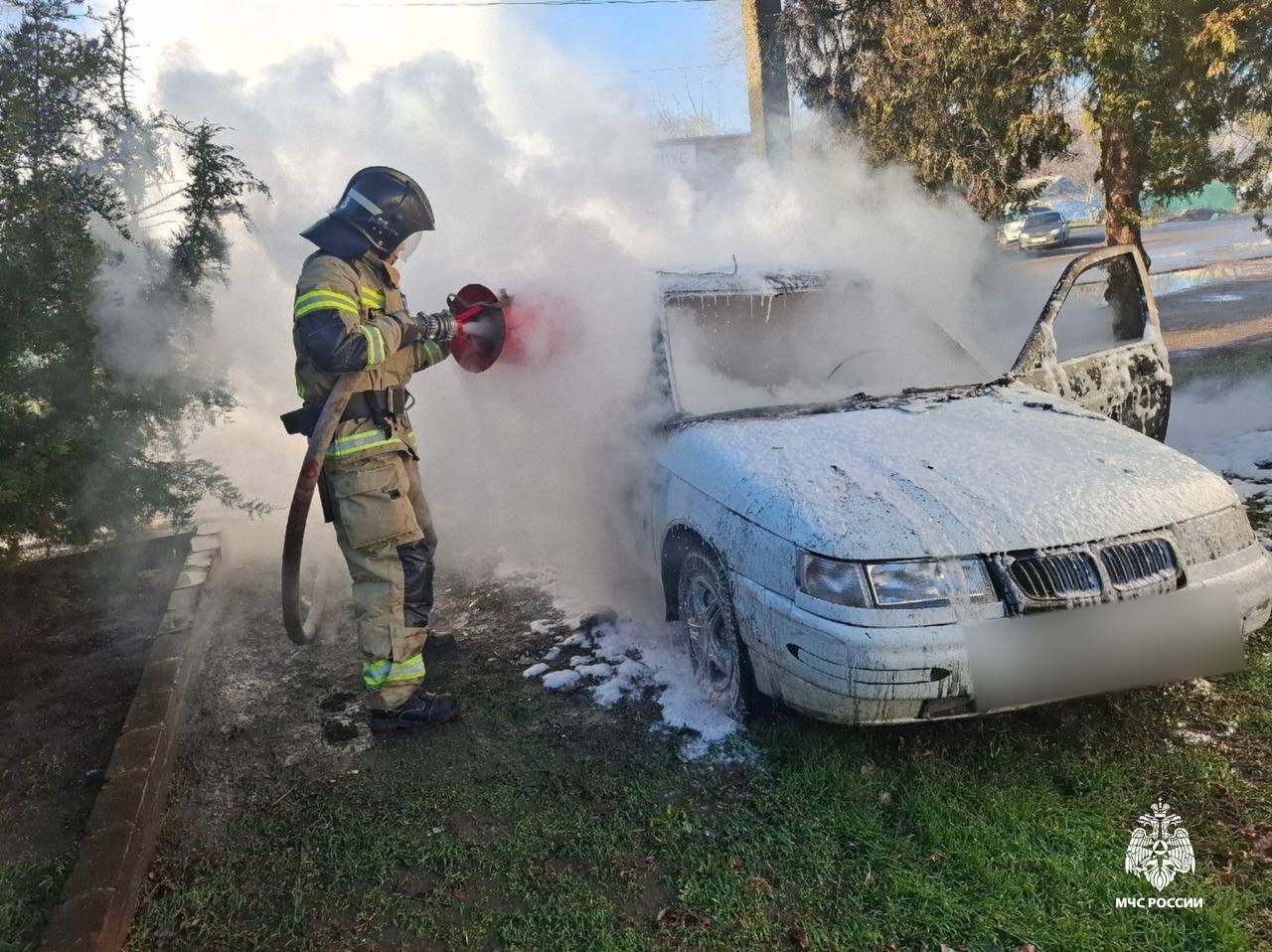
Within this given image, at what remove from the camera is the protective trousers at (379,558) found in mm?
3711

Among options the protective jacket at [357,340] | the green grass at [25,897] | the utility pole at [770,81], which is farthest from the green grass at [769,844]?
the utility pole at [770,81]

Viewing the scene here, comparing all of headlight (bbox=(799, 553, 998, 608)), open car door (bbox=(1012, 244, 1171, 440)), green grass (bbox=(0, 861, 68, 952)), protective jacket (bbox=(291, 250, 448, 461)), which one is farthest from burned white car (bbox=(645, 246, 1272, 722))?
green grass (bbox=(0, 861, 68, 952))

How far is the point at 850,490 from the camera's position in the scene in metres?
3.07

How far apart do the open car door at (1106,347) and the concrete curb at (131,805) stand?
417 centimetres

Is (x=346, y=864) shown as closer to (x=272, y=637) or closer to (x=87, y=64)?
(x=272, y=637)

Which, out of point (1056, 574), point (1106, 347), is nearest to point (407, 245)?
point (1056, 574)

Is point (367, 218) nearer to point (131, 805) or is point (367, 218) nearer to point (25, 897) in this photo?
point (131, 805)

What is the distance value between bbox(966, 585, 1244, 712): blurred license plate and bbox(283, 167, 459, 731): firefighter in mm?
2257

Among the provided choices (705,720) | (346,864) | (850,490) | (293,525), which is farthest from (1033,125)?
(346,864)

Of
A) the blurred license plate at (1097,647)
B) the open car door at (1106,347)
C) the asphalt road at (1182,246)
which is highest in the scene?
the open car door at (1106,347)

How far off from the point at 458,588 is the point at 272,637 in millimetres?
1131

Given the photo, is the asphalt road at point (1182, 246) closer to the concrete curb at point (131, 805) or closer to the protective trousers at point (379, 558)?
the protective trousers at point (379, 558)

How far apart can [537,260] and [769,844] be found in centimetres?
388

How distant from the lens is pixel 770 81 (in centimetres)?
1008
